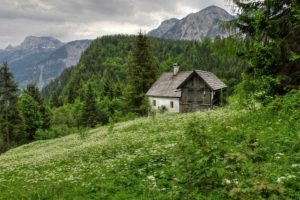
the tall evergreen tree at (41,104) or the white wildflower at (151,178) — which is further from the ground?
the white wildflower at (151,178)

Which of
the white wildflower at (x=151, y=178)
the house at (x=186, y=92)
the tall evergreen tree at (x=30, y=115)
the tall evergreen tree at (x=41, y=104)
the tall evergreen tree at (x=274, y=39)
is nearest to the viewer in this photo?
the white wildflower at (x=151, y=178)

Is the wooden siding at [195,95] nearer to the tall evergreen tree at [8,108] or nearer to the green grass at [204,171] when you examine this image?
the tall evergreen tree at [8,108]

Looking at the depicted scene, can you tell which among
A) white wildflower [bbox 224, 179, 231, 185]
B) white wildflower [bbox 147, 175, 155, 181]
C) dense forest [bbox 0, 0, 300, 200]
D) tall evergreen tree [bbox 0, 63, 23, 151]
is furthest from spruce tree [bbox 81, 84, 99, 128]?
white wildflower [bbox 224, 179, 231, 185]

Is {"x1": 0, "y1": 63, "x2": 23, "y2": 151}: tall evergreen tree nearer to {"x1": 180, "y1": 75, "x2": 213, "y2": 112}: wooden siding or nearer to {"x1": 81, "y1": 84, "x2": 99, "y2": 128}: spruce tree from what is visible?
{"x1": 81, "y1": 84, "x2": 99, "y2": 128}: spruce tree

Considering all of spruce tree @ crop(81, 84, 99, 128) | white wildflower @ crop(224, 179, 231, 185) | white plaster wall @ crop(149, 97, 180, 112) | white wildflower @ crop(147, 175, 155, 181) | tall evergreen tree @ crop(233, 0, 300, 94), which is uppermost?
tall evergreen tree @ crop(233, 0, 300, 94)

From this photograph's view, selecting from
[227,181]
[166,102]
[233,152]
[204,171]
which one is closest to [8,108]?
[166,102]

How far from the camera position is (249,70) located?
1578cm

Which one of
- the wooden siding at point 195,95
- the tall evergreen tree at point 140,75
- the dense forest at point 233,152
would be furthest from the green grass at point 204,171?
the tall evergreen tree at point 140,75

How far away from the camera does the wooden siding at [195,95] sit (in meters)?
54.2

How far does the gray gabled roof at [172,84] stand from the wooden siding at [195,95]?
1.13m

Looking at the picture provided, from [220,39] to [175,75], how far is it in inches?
1843

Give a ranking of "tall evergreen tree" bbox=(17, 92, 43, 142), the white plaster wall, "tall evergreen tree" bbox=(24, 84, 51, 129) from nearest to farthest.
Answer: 1. the white plaster wall
2. "tall evergreen tree" bbox=(17, 92, 43, 142)
3. "tall evergreen tree" bbox=(24, 84, 51, 129)

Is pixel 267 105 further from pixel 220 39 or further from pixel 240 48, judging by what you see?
pixel 220 39

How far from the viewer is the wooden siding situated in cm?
5422
